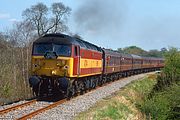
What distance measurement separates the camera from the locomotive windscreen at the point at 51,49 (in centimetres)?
1970

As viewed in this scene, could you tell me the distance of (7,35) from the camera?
34.6 m

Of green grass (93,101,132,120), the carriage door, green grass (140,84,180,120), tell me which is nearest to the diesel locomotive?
the carriage door

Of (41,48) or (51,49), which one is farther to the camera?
(41,48)

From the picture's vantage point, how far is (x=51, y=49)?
783 inches

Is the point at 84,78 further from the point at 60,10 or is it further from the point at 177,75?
the point at 60,10

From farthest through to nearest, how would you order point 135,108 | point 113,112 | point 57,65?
point 135,108 → point 57,65 → point 113,112

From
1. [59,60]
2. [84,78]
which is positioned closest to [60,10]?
[84,78]

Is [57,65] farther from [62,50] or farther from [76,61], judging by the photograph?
[76,61]

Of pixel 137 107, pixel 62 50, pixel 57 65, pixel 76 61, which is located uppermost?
pixel 62 50

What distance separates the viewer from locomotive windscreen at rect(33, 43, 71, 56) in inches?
776

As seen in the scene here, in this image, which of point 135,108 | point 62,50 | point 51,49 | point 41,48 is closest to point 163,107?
point 135,108

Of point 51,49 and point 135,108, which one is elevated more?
point 51,49

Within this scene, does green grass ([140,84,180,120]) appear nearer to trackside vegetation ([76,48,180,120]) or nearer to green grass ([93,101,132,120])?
trackside vegetation ([76,48,180,120])

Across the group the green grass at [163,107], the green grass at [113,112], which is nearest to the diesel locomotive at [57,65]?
the green grass at [113,112]
